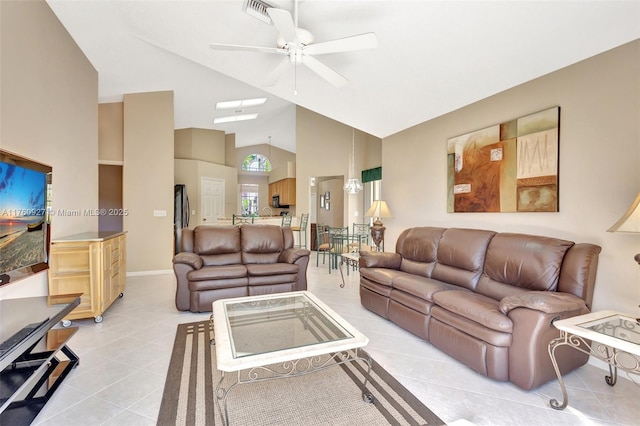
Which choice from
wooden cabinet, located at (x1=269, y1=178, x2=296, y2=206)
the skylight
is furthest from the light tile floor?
wooden cabinet, located at (x1=269, y1=178, x2=296, y2=206)

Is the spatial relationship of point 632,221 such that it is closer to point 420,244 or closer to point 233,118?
point 420,244

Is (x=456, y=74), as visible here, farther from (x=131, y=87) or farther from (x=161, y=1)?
(x=131, y=87)

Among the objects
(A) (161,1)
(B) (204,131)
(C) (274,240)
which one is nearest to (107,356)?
(C) (274,240)

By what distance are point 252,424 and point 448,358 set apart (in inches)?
66.7

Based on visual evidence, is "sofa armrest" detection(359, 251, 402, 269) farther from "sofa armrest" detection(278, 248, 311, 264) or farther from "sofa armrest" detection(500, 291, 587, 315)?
"sofa armrest" detection(500, 291, 587, 315)

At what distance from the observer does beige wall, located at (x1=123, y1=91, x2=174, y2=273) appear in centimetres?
530

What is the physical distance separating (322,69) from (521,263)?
2.54 meters

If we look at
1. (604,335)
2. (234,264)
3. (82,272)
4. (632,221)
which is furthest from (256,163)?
(604,335)

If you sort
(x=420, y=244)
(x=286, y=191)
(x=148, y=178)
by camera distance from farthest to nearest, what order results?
1. (x=286, y=191)
2. (x=148, y=178)
3. (x=420, y=244)

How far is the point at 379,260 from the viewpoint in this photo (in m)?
3.69

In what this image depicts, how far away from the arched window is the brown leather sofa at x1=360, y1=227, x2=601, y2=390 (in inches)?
368

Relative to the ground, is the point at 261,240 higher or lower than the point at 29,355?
higher

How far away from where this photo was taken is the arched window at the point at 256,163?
1197 centimetres

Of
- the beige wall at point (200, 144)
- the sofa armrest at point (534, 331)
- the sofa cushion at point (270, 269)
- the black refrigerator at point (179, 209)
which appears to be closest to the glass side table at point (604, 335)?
the sofa armrest at point (534, 331)
